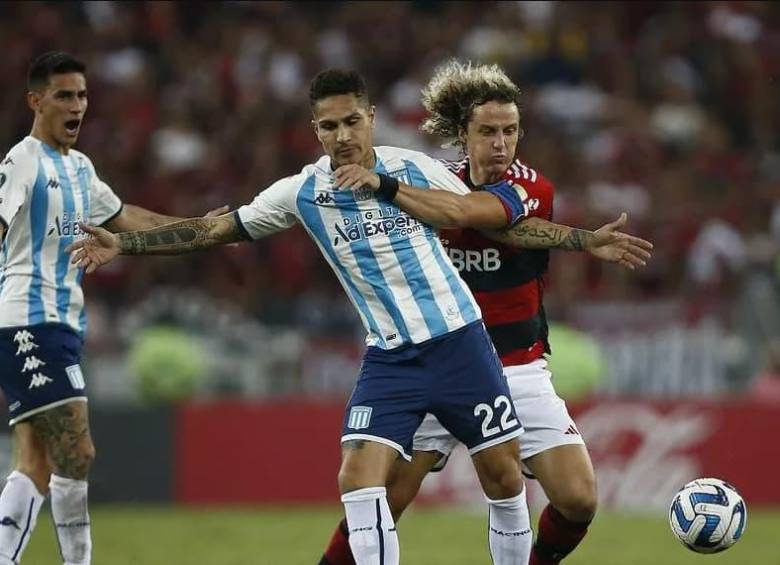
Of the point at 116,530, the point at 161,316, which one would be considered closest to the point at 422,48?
the point at 161,316

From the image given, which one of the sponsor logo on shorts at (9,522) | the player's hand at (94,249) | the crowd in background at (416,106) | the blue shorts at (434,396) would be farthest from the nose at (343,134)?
the crowd in background at (416,106)

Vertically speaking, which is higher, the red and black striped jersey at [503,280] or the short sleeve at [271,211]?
the short sleeve at [271,211]

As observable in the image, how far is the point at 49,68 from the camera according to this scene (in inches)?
280

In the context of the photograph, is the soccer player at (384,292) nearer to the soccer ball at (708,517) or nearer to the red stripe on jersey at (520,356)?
the red stripe on jersey at (520,356)

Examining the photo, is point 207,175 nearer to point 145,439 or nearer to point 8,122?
point 8,122

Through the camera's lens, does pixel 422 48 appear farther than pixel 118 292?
Yes

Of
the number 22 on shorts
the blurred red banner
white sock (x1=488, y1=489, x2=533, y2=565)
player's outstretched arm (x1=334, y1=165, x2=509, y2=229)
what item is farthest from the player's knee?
the blurred red banner

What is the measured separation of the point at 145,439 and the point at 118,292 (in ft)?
6.75

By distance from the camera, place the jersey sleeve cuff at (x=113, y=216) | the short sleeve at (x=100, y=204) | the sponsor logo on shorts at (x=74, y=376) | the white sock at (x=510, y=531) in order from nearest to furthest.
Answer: the white sock at (x=510, y=531), the sponsor logo on shorts at (x=74, y=376), the short sleeve at (x=100, y=204), the jersey sleeve cuff at (x=113, y=216)

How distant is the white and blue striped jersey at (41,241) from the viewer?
6992mm

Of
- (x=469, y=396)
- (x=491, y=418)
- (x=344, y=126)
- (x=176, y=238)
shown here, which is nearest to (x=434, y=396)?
(x=469, y=396)

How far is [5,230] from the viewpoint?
21.9 feet

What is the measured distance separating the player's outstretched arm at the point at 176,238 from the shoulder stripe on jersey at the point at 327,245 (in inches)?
12.8

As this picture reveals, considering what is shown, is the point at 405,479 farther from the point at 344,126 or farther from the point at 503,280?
the point at 344,126
